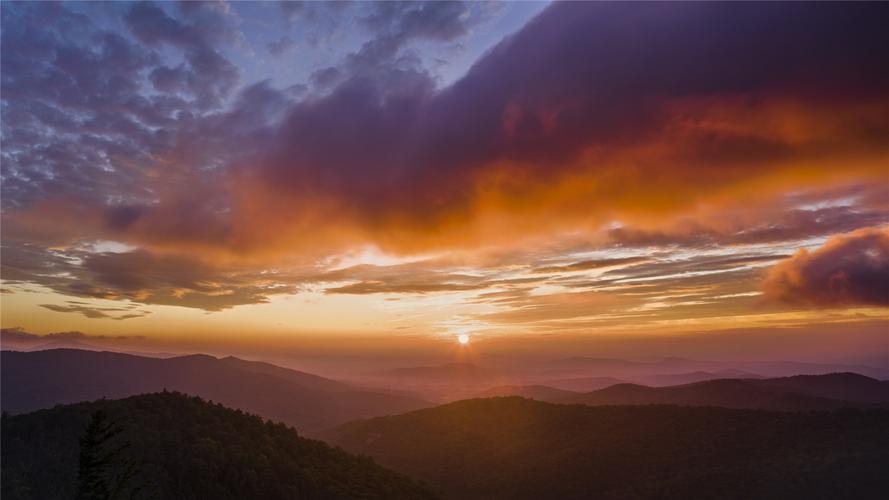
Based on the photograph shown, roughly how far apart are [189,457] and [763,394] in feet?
616

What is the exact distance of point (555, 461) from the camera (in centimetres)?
9850

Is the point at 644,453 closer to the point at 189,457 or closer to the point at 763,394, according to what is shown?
the point at 189,457

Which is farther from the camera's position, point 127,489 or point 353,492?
point 353,492

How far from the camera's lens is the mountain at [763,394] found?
158 metres

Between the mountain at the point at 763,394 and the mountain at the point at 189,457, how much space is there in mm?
139646

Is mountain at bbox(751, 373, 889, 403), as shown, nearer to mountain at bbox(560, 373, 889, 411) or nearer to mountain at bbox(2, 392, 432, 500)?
mountain at bbox(560, 373, 889, 411)

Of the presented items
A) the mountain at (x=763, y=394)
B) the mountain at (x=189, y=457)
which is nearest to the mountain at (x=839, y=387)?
the mountain at (x=763, y=394)

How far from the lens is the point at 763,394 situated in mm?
166375

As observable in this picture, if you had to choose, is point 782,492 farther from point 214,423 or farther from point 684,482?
point 214,423

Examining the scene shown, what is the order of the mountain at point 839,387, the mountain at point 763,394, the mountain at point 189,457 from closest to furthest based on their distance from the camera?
the mountain at point 189,457 → the mountain at point 763,394 → the mountain at point 839,387

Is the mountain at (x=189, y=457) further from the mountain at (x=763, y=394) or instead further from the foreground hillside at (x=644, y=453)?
the mountain at (x=763, y=394)

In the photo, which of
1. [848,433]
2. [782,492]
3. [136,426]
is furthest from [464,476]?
[848,433]

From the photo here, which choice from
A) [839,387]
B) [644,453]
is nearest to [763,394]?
[839,387]

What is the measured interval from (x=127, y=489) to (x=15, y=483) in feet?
34.0
